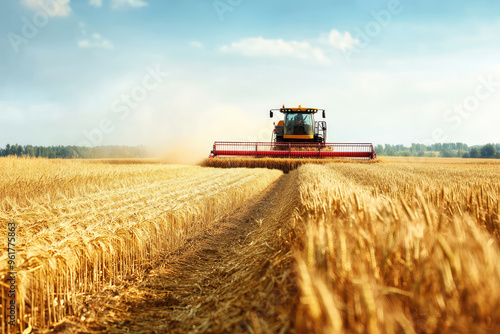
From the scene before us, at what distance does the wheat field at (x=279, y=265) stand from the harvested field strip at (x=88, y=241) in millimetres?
16

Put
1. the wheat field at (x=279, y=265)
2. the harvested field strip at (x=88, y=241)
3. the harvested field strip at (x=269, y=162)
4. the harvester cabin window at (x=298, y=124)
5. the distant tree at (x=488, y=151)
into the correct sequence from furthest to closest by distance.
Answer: the distant tree at (x=488, y=151), the harvester cabin window at (x=298, y=124), the harvested field strip at (x=269, y=162), the harvested field strip at (x=88, y=241), the wheat field at (x=279, y=265)

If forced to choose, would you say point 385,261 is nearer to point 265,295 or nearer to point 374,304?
point 374,304

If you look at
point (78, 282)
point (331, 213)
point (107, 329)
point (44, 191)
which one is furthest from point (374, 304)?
point (44, 191)

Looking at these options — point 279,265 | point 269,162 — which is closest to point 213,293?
point 279,265

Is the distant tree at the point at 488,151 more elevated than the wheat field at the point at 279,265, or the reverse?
the distant tree at the point at 488,151

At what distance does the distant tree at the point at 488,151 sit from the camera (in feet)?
240

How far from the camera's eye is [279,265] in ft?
9.77

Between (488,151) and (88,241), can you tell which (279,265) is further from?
(488,151)

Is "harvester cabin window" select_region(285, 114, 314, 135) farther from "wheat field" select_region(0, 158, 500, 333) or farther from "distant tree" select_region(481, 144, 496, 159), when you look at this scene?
"distant tree" select_region(481, 144, 496, 159)

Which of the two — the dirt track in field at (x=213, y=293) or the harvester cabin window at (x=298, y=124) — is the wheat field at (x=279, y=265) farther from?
the harvester cabin window at (x=298, y=124)

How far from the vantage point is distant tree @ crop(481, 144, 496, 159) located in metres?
73.1

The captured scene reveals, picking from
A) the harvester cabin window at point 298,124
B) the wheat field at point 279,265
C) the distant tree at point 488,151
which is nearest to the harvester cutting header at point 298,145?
the harvester cabin window at point 298,124

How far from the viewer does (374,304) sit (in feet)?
4.40

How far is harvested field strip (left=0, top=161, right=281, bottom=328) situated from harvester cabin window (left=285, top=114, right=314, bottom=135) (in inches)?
671
